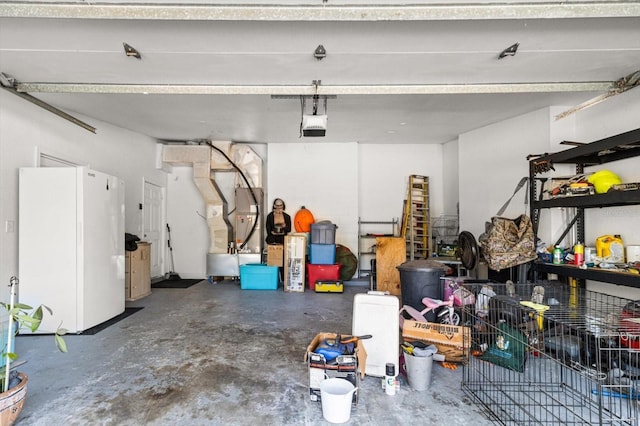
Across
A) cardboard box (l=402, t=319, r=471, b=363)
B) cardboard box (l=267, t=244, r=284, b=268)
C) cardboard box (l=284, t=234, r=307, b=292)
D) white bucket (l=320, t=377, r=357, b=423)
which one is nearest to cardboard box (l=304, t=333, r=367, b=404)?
white bucket (l=320, t=377, r=357, b=423)

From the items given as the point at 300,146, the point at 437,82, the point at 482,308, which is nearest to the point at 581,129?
the point at 437,82

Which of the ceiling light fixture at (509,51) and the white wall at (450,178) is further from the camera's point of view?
the white wall at (450,178)

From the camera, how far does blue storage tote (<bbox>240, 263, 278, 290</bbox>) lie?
6.28 m

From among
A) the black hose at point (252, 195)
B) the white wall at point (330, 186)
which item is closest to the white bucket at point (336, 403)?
the white wall at point (330, 186)

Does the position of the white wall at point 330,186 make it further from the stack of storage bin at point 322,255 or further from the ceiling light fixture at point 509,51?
the ceiling light fixture at point 509,51

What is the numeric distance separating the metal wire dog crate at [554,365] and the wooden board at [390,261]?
2395 mm

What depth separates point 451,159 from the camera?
6957 mm

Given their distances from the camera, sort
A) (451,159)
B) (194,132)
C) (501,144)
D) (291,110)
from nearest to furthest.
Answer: (291,110) < (501,144) < (194,132) < (451,159)

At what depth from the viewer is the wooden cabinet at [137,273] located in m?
5.29

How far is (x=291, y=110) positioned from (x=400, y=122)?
6.39ft

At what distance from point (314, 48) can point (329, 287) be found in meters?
4.25

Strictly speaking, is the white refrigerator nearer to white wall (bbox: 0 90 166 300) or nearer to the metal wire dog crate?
white wall (bbox: 0 90 166 300)

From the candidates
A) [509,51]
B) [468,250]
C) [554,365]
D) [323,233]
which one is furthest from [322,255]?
[509,51]

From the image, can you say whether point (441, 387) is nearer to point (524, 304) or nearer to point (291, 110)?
point (524, 304)
